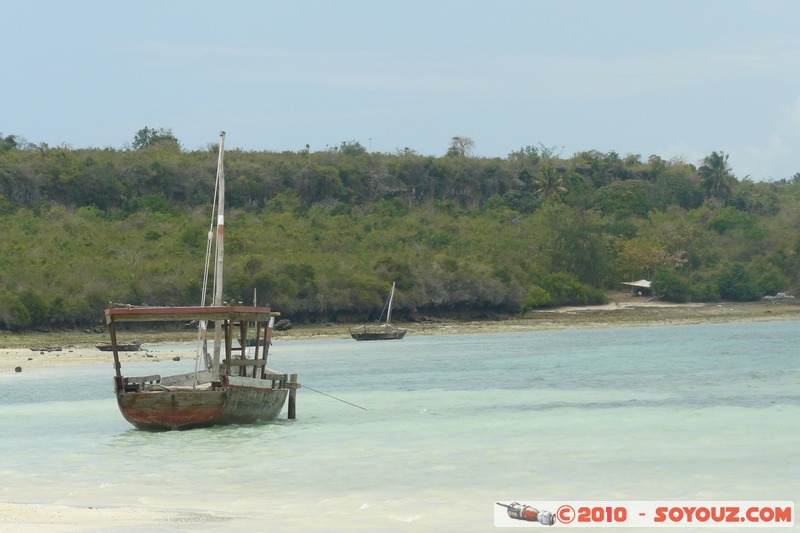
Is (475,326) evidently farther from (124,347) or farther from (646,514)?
(646,514)

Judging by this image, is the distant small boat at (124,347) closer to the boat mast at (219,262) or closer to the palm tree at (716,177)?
the boat mast at (219,262)

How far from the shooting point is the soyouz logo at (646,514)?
40.4 ft

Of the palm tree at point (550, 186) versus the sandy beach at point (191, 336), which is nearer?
the sandy beach at point (191, 336)

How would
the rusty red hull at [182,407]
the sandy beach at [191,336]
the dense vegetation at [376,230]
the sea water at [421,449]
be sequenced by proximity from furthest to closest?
the dense vegetation at [376,230]
the rusty red hull at [182,407]
the sea water at [421,449]
the sandy beach at [191,336]

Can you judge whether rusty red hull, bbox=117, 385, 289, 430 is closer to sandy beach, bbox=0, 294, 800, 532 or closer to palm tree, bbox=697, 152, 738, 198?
sandy beach, bbox=0, 294, 800, 532

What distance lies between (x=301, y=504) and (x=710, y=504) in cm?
479

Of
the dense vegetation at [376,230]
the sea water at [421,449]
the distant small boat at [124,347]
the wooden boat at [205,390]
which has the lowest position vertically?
the distant small boat at [124,347]

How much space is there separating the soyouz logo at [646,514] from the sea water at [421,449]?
46 centimetres

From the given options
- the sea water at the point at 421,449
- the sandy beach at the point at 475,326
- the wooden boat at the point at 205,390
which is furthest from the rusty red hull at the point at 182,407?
the sandy beach at the point at 475,326

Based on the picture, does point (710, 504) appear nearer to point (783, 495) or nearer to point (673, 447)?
point (783, 495)

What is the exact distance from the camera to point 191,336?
6022 centimetres

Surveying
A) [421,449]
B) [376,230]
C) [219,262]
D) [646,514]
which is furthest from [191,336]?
[646,514]

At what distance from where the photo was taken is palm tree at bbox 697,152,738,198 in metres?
114

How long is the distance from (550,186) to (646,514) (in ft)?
Result: 317
